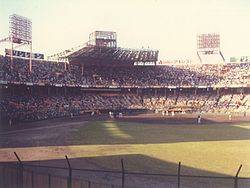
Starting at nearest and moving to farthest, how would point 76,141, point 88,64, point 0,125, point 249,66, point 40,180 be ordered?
point 40,180 < point 0,125 < point 76,141 < point 88,64 < point 249,66

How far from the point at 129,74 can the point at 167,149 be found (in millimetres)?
21692

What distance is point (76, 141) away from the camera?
21.3 meters

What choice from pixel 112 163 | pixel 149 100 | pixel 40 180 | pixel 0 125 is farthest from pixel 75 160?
pixel 149 100

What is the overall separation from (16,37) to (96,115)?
1334cm

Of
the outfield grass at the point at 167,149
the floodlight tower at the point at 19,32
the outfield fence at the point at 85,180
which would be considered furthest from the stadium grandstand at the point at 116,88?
the outfield fence at the point at 85,180

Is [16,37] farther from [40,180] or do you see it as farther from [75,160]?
[40,180]

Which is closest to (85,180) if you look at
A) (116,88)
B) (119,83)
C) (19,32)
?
(19,32)

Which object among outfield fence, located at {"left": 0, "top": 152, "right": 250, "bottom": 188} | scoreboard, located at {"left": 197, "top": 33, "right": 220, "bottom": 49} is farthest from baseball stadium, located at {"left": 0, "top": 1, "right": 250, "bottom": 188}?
scoreboard, located at {"left": 197, "top": 33, "right": 220, "bottom": 49}

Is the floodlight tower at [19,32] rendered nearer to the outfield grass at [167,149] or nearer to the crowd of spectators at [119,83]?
the crowd of spectators at [119,83]

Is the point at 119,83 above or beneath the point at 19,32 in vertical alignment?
beneath

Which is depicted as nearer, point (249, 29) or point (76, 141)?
point (249, 29)

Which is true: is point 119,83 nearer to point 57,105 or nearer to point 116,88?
point 116,88

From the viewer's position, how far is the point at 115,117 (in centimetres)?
3606

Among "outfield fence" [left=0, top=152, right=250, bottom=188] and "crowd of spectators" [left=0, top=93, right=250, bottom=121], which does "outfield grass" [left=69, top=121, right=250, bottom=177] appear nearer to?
"outfield fence" [left=0, top=152, right=250, bottom=188]
